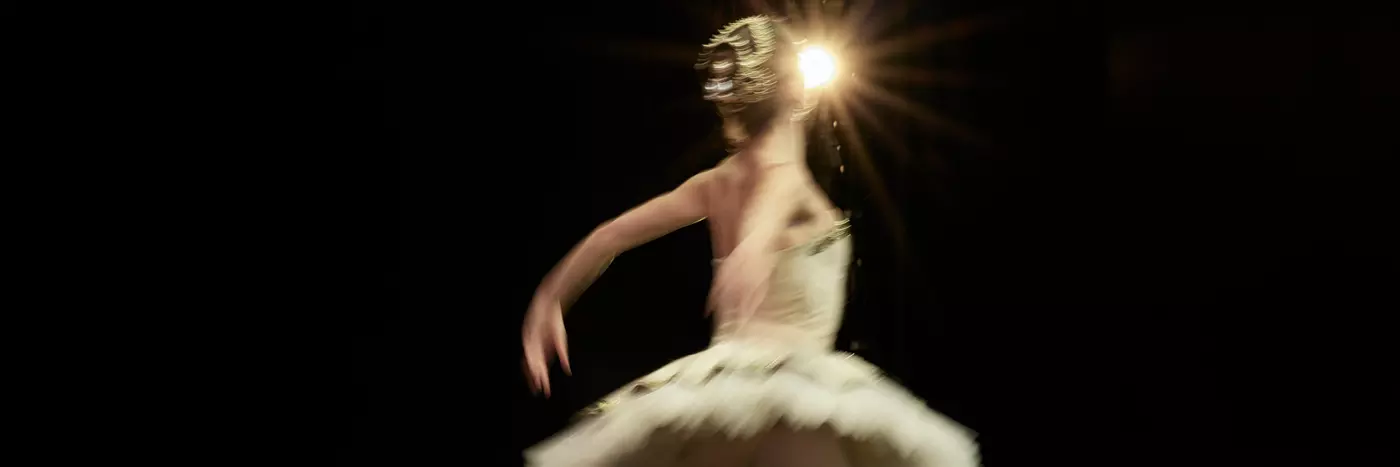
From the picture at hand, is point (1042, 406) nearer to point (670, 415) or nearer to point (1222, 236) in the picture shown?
point (1222, 236)

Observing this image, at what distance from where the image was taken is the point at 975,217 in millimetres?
1697

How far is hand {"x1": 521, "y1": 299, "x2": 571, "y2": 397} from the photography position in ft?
3.99

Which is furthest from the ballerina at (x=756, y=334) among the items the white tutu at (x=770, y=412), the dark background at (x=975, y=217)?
the dark background at (x=975, y=217)

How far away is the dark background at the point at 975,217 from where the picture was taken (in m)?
1.53

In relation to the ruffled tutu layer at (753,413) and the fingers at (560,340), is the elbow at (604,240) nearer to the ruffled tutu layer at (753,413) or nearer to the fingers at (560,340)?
the fingers at (560,340)

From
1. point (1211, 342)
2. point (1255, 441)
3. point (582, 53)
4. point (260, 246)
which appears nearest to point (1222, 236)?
point (1211, 342)

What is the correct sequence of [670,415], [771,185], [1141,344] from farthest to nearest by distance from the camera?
[1141,344] < [771,185] < [670,415]

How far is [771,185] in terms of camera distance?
118 cm

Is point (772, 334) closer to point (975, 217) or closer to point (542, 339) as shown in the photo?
point (542, 339)

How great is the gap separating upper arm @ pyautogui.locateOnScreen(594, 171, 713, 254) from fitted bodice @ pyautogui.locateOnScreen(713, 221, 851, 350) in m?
0.15

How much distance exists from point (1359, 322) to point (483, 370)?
123cm

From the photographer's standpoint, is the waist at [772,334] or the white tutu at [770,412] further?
the waist at [772,334]

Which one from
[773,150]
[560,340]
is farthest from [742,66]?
[560,340]

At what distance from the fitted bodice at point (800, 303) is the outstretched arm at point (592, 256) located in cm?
15
